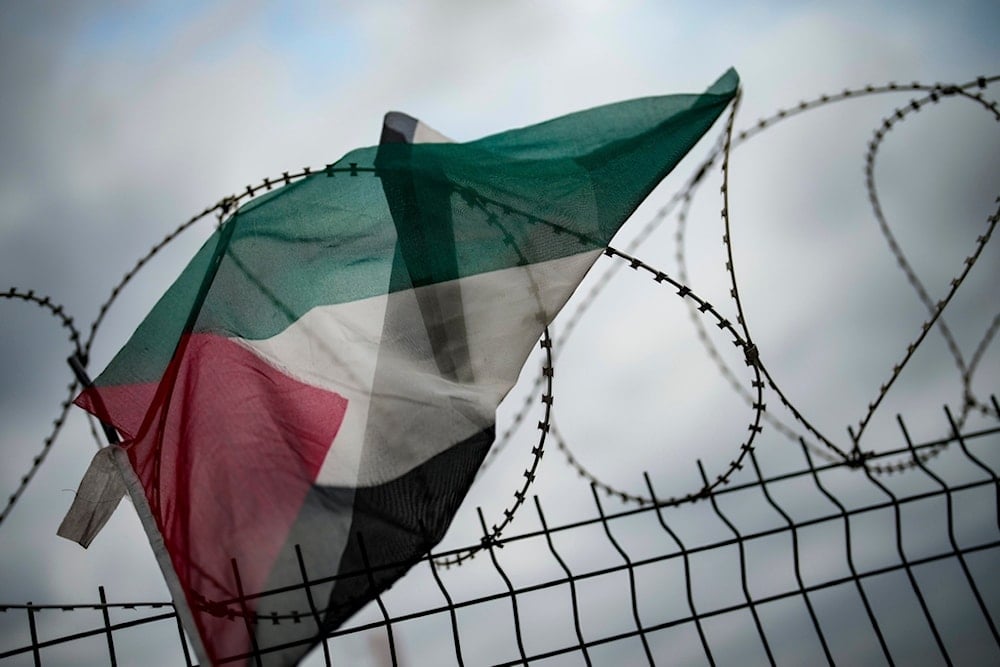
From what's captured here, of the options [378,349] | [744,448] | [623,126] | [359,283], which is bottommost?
[744,448]

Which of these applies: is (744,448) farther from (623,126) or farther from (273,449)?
(273,449)

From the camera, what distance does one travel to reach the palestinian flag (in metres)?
4.48

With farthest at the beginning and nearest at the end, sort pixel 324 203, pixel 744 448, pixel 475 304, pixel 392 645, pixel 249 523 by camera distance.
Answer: pixel 324 203 < pixel 475 304 < pixel 744 448 < pixel 249 523 < pixel 392 645

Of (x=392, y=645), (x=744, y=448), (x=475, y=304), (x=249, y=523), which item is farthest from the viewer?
(x=475, y=304)

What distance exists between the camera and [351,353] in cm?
517

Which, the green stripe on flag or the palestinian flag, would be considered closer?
the palestinian flag

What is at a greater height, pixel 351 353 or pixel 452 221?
pixel 452 221

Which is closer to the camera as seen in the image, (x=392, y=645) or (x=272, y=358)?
(x=392, y=645)

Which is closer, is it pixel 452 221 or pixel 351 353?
pixel 351 353

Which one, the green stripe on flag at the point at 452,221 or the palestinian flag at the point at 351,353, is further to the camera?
the green stripe on flag at the point at 452,221

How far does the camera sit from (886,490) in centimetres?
471

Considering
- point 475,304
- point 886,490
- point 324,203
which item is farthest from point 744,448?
point 324,203

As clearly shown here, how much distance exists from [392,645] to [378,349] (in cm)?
168

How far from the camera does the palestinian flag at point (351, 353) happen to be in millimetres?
4480
